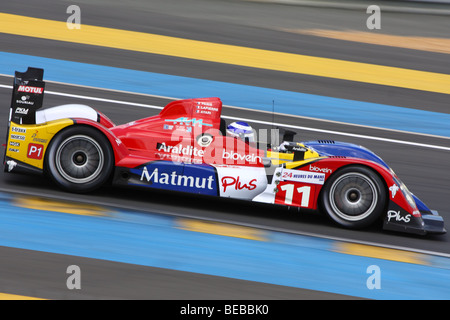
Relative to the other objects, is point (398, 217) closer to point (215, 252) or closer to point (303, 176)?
point (303, 176)

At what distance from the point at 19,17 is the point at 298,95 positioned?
20.3ft

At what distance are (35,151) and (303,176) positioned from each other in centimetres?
285

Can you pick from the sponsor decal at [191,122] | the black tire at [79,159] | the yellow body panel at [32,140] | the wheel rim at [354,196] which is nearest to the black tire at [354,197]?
the wheel rim at [354,196]

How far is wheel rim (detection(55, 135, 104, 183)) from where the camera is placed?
730 cm

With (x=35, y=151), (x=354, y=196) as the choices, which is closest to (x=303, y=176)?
(x=354, y=196)

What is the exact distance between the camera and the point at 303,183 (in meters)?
7.34

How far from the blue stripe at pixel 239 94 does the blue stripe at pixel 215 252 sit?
15.4 feet

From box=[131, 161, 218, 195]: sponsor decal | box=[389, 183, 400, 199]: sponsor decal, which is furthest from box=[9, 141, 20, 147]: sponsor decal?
box=[389, 183, 400, 199]: sponsor decal

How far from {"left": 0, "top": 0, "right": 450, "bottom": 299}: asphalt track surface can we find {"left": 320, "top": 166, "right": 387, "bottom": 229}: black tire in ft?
0.56

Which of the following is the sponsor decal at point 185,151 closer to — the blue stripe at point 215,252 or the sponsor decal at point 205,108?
the sponsor decal at point 205,108

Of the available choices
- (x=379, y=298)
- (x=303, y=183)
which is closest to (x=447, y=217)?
(x=303, y=183)

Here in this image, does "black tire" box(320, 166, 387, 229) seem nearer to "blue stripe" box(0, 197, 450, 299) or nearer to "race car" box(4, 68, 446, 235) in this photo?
"race car" box(4, 68, 446, 235)

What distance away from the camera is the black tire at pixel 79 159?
7.28m

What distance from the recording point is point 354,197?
7363mm
